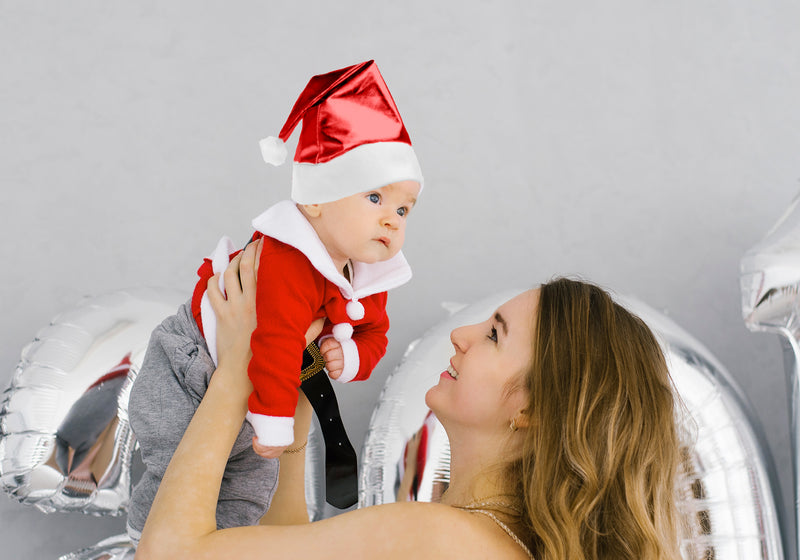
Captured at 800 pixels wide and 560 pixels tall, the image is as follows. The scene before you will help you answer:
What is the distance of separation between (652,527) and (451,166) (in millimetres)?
1336

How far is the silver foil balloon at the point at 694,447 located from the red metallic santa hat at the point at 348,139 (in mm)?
661

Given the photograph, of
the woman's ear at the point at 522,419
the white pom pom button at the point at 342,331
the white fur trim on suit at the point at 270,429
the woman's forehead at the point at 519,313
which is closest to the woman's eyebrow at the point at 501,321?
the woman's forehead at the point at 519,313

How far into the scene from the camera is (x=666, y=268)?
213cm

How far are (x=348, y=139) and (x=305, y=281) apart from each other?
0.71ft

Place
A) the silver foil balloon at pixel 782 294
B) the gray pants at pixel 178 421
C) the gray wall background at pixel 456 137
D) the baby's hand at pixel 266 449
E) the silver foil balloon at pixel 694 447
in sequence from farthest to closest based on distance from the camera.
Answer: the gray wall background at pixel 456 137
the silver foil balloon at pixel 782 294
the silver foil balloon at pixel 694 447
the gray pants at pixel 178 421
the baby's hand at pixel 266 449

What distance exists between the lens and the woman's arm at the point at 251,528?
3.06ft

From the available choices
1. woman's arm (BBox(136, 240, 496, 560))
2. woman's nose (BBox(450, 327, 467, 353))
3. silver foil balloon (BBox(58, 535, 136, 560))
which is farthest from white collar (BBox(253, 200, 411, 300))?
silver foil balloon (BBox(58, 535, 136, 560))

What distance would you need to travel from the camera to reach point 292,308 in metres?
1.05

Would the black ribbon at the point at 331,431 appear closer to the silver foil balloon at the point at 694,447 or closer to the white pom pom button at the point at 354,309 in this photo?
the white pom pom button at the point at 354,309

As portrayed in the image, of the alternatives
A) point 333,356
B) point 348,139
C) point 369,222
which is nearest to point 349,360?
point 333,356

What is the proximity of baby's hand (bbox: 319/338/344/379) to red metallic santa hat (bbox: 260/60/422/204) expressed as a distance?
0.24 m

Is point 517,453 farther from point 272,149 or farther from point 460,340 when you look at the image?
point 272,149

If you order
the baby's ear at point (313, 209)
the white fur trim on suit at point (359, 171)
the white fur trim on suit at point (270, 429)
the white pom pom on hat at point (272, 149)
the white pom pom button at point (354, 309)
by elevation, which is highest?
the white pom pom on hat at point (272, 149)

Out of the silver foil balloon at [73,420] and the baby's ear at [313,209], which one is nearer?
the baby's ear at [313,209]
